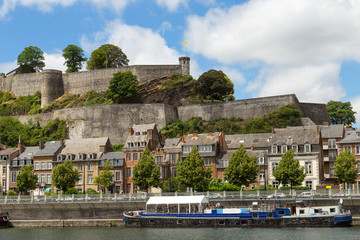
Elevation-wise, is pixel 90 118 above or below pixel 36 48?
below

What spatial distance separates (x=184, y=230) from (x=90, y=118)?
4748 cm

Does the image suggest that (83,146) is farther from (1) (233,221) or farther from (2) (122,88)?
(1) (233,221)

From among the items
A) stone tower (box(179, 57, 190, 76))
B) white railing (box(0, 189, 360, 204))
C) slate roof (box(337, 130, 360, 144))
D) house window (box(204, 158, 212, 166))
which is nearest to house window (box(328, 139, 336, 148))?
slate roof (box(337, 130, 360, 144))

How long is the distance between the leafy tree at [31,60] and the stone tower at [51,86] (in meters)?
11.4

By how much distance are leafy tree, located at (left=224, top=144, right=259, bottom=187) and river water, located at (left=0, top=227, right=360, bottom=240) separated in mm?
12083

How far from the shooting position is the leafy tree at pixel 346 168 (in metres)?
55.2

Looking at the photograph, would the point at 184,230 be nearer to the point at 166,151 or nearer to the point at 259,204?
the point at 259,204

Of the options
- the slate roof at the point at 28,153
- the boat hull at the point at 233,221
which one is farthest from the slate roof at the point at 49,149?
the boat hull at the point at 233,221

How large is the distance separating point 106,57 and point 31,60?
65.2 ft

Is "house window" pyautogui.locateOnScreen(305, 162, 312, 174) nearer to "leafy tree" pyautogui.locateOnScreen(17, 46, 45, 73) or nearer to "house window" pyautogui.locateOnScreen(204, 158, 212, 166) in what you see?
"house window" pyautogui.locateOnScreen(204, 158, 212, 166)

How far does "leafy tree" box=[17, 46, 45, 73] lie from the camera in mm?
117750

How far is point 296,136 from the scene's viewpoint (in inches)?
2522

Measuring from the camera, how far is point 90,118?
8975cm

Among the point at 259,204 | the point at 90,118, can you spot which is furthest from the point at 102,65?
the point at 259,204
